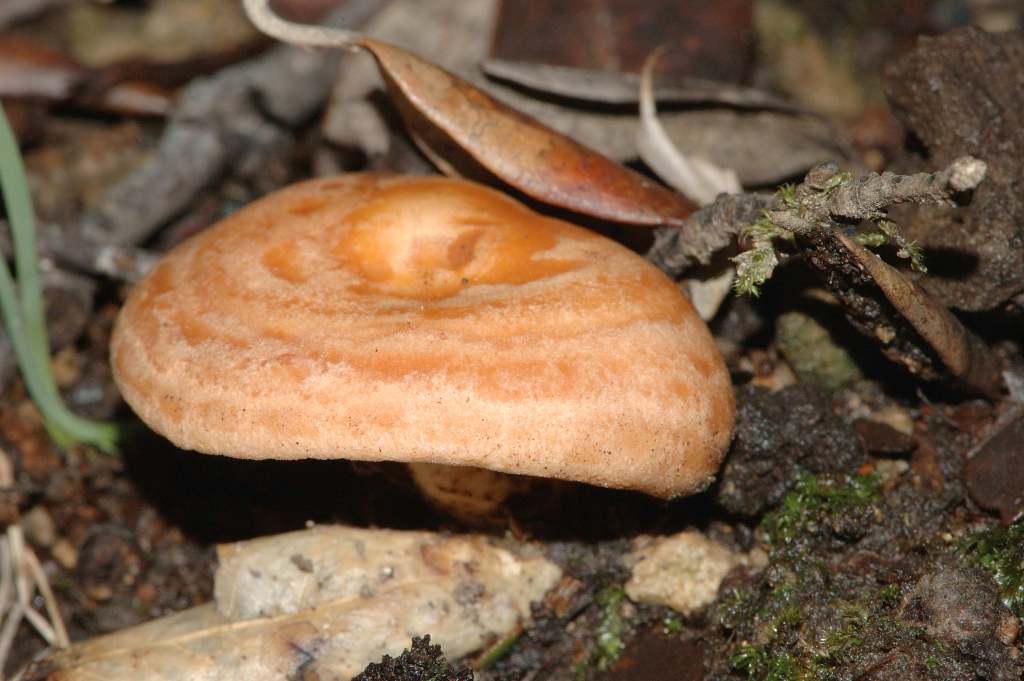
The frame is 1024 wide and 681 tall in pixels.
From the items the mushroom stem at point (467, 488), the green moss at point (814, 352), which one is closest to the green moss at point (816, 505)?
the green moss at point (814, 352)

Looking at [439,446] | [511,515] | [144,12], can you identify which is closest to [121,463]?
[511,515]

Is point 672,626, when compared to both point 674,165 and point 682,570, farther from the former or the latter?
point 674,165

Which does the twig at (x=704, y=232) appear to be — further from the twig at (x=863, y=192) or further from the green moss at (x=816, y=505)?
the green moss at (x=816, y=505)

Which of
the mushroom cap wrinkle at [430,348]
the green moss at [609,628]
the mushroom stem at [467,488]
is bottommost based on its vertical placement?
the green moss at [609,628]

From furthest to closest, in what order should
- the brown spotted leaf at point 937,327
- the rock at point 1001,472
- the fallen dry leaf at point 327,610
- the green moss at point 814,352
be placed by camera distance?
1. the green moss at point 814,352
2. the rock at point 1001,472
3. the fallen dry leaf at point 327,610
4. the brown spotted leaf at point 937,327

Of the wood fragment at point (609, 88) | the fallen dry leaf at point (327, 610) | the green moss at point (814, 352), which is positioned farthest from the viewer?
the wood fragment at point (609, 88)

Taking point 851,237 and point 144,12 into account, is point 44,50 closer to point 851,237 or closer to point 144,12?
point 144,12

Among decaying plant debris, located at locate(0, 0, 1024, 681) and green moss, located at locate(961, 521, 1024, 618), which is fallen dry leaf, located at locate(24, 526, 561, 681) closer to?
decaying plant debris, located at locate(0, 0, 1024, 681)
